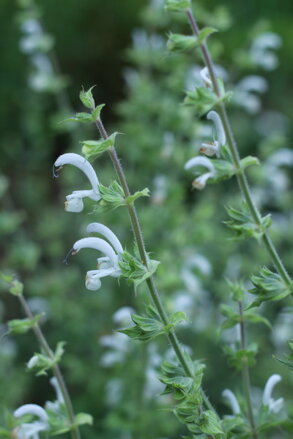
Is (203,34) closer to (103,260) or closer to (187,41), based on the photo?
(187,41)

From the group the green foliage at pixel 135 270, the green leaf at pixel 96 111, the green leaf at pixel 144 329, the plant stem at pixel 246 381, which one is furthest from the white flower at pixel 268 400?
the green leaf at pixel 96 111

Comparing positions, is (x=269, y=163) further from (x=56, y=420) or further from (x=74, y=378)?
(x=56, y=420)

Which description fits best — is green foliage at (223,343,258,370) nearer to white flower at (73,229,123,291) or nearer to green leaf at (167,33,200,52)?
white flower at (73,229,123,291)

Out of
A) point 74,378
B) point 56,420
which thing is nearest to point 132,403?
point 74,378

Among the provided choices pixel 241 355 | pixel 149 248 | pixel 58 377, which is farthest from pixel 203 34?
pixel 149 248

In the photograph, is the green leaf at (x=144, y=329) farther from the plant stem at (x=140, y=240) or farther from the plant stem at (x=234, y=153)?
the plant stem at (x=234, y=153)

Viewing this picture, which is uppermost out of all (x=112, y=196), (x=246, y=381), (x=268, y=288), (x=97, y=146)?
(x=97, y=146)

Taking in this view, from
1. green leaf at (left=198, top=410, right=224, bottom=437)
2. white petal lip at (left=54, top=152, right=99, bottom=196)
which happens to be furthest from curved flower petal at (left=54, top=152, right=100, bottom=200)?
green leaf at (left=198, top=410, right=224, bottom=437)
